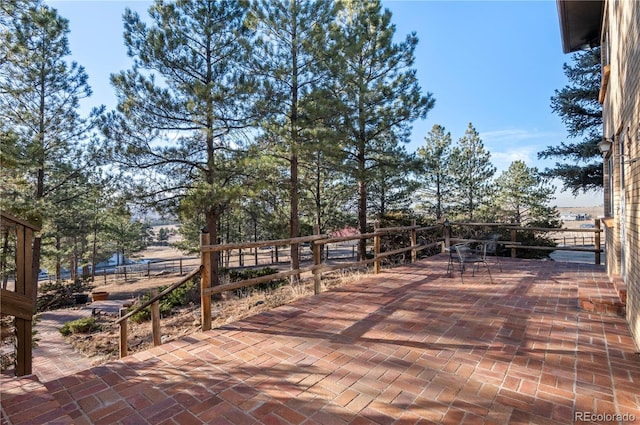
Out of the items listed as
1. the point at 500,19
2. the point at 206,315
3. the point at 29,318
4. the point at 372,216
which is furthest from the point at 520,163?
the point at 29,318

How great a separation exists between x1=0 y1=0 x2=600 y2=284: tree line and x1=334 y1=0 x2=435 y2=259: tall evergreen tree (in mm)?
46

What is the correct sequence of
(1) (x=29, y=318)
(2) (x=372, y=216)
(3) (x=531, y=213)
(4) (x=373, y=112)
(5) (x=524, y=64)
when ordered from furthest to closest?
(3) (x=531, y=213)
(2) (x=372, y=216)
(4) (x=373, y=112)
(5) (x=524, y=64)
(1) (x=29, y=318)

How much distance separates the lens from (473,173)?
68.3 feet

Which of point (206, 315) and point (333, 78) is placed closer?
point (206, 315)

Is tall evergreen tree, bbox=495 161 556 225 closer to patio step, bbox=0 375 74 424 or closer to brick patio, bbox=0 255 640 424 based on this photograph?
brick patio, bbox=0 255 640 424

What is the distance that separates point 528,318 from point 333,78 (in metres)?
9.27

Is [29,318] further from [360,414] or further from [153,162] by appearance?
[153,162]

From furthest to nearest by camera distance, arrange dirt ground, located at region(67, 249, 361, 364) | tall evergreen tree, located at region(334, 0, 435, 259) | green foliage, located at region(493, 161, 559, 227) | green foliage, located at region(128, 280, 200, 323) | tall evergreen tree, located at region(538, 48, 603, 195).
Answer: green foliage, located at region(493, 161, 559, 227) → tall evergreen tree, located at region(538, 48, 603, 195) → tall evergreen tree, located at region(334, 0, 435, 259) → green foliage, located at region(128, 280, 200, 323) → dirt ground, located at region(67, 249, 361, 364)

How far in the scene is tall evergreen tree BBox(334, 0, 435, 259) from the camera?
1162 centimetres

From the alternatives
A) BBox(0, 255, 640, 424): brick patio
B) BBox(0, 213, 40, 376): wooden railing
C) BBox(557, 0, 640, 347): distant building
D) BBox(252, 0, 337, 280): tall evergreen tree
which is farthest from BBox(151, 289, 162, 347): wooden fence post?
BBox(252, 0, 337, 280): tall evergreen tree

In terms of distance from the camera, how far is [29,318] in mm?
3189

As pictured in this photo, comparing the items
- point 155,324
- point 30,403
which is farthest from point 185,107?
point 30,403

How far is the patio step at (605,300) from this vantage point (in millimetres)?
3809

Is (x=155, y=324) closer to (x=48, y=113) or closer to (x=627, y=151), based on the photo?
(x=627, y=151)
